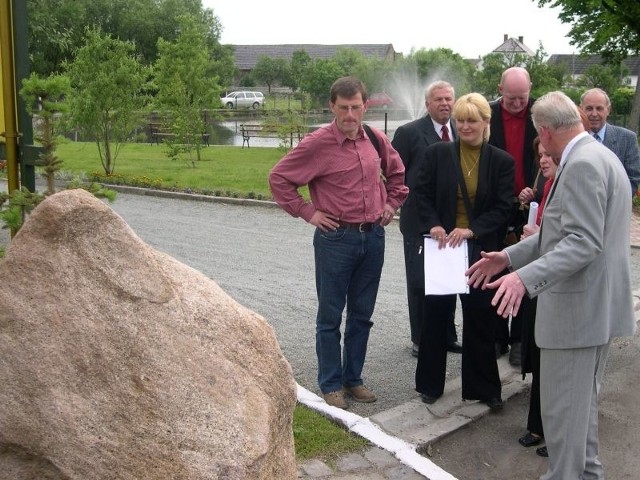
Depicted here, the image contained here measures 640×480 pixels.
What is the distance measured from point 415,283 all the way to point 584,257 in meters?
2.17

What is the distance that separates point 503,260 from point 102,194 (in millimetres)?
2169

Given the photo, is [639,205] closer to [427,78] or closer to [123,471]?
[123,471]

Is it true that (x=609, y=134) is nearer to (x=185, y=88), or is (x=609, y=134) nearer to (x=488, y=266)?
(x=488, y=266)

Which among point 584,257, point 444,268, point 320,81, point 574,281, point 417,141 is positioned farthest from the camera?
point 320,81

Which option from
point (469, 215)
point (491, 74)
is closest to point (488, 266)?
point (469, 215)

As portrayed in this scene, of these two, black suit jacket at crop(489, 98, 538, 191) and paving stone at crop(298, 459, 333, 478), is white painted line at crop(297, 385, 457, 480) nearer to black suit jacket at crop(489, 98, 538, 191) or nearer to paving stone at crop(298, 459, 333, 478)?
paving stone at crop(298, 459, 333, 478)

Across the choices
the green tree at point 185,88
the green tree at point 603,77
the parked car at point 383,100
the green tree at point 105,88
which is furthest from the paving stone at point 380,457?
the parked car at point 383,100

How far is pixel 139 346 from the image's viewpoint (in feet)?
10.3

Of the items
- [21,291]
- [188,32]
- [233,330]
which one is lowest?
[233,330]

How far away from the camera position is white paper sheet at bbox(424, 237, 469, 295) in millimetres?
5188

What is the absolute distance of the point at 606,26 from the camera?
21.4m

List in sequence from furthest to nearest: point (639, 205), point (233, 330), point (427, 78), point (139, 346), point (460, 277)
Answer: point (427, 78)
point (639, 205)
point (460, 277)
point (233, 330)
point (139, 346)

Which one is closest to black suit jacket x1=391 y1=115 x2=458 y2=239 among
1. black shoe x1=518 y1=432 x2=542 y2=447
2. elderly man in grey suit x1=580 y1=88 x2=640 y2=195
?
elderly man in grey suit x1=580 y1=88 x2=640 y2=195

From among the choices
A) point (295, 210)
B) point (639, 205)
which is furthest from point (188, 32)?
point (295, 210)
